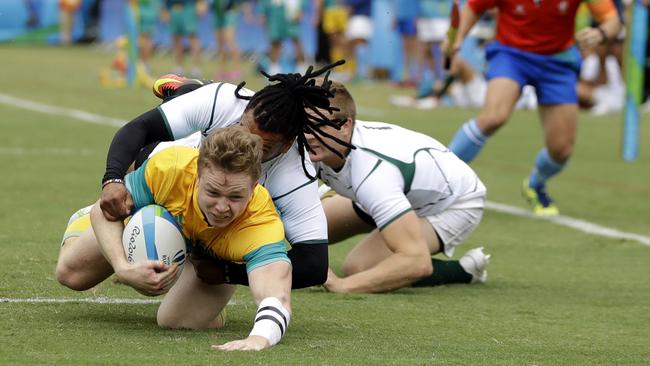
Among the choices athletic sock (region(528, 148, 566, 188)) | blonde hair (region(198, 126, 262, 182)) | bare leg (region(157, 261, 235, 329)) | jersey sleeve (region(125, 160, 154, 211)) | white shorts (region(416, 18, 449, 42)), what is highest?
blonde hair (region(198, 126, 262, 182))

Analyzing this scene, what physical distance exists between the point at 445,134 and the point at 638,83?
7.43ft

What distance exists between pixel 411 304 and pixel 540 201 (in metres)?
3.89

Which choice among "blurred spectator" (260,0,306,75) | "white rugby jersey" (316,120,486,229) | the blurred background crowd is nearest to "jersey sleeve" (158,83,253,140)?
"white rugby jersey" (316,120,486,229)

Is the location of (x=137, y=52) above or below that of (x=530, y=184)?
below

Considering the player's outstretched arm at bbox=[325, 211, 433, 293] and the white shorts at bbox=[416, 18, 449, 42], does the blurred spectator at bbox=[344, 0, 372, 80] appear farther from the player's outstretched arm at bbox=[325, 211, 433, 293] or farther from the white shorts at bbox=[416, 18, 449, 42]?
the player's outstretched arm at bbox=[325, 211, 433, 293]

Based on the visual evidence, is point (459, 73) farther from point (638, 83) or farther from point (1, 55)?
point (1, 55)

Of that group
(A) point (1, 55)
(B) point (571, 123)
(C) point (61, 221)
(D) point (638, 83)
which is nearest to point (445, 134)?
(D) point (638, 83)

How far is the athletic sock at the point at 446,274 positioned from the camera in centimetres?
708

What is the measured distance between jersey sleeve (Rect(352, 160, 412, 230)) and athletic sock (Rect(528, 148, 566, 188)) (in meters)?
3.34

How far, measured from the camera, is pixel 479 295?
6.82 metres

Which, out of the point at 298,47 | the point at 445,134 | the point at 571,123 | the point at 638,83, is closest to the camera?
the point at 571,123

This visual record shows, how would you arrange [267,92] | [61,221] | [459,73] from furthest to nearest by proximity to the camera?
1. [459,73]
2. [61,221]
3. [267,92]

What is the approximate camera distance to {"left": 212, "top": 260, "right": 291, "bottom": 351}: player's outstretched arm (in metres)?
4.86

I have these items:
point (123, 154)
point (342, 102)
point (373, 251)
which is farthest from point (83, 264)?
point (373, 251)
